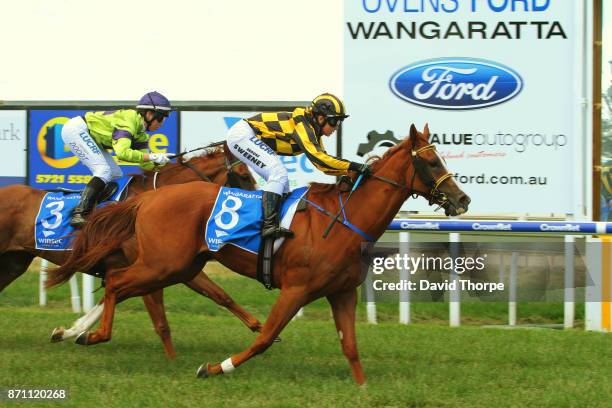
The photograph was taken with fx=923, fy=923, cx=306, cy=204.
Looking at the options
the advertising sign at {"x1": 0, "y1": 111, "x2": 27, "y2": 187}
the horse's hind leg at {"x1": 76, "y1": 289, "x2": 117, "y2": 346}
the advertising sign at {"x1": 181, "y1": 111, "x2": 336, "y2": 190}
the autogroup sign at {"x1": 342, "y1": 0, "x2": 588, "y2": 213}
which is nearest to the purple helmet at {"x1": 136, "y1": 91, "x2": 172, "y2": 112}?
the horse's hind leg at {"x1": 76, "y1": 289, "x2": 117, "y2": 346}

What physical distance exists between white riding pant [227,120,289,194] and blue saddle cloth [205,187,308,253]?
0.66ft

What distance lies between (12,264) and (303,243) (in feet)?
8.86

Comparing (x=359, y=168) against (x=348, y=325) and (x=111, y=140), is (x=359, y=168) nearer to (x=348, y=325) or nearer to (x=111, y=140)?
(x=348, y=325)

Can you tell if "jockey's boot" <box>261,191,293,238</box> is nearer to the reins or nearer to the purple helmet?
the reins

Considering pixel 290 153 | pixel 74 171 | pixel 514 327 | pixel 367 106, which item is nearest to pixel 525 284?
pixel 514 327

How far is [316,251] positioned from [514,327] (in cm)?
334

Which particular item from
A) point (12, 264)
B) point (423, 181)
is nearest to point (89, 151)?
point (12, 264)

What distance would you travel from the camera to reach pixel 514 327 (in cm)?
843

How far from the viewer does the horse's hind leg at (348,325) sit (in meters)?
5.78

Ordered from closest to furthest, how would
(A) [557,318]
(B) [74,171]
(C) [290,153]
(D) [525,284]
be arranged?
(C) [290,153], (D) [525,284], (A) [557,318], (B) [74,171]

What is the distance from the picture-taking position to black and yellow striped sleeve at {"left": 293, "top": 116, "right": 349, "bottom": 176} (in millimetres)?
5832

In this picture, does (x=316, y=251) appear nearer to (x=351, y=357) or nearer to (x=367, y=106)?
(x=351, y=357)

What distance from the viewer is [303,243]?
5.83 m

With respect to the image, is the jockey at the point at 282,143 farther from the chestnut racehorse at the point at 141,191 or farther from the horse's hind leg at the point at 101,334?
the horse's hind leg at the point at 101,334
